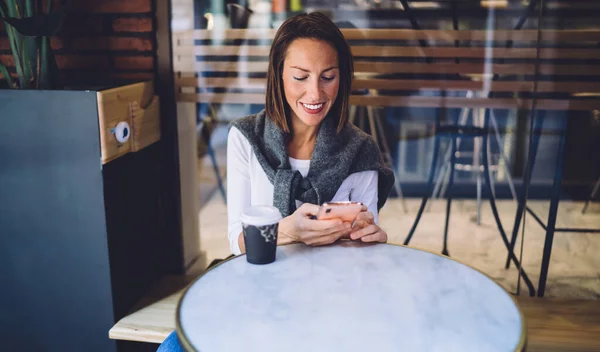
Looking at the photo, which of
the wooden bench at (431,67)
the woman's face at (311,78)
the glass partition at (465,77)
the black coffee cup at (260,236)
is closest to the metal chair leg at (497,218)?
the glass partition at (465,77)

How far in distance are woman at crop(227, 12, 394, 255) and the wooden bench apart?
2.27 ft

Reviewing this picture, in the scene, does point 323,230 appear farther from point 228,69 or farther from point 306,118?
point 228,69

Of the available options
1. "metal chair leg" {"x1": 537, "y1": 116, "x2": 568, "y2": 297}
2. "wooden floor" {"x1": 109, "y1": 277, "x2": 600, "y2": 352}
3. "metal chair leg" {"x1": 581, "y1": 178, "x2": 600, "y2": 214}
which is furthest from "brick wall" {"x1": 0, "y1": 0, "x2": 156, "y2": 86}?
"metal chair leg" {"x1": 581, "y1": 178, "x2": 600, "y2": 214}

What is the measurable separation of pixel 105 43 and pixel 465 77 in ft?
5.50

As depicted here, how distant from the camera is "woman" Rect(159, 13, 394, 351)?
65.1 inches

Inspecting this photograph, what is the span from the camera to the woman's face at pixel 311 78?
1628mm

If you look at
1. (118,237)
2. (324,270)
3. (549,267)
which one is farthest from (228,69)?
(549,267)

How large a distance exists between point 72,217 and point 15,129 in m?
0.38

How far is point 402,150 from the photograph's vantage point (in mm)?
3029

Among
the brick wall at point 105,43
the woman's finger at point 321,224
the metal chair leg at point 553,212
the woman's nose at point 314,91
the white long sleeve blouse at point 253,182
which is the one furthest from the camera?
the metal chair leg at point 553,212

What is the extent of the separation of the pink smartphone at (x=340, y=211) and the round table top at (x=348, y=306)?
0.32ft

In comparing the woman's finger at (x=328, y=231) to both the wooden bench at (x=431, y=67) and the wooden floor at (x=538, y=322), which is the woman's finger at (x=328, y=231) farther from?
the wooden bench at (x=431, y=67)

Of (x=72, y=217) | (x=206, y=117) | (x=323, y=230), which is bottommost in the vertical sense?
(x=72, y=217)

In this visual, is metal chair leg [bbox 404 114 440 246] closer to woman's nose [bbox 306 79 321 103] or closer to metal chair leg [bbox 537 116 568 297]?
metal chair leg [bbox 537 116 568 297]
